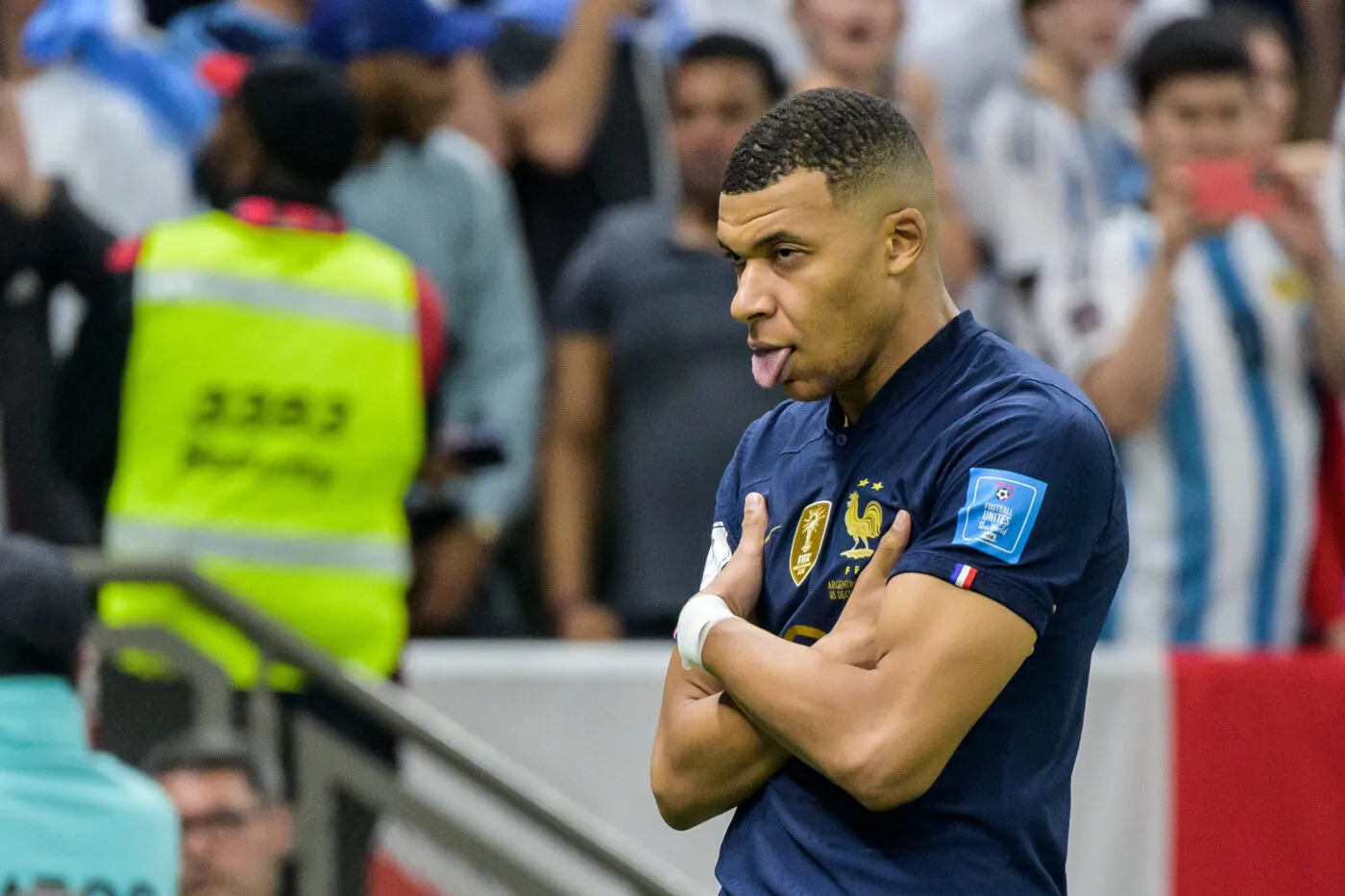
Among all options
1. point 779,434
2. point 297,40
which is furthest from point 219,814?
point 297,40

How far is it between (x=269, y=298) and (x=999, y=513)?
9.95 ft

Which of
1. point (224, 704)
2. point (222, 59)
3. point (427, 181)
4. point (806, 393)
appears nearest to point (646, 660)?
point (224, 704)

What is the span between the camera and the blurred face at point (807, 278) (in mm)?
2615

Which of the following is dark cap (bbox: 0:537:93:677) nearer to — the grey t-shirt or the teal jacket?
the teal jacket

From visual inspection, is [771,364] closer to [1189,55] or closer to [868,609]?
[868,609]

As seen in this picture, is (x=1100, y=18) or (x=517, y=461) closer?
(x=517, y=461)

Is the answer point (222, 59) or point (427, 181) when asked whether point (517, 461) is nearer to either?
point (427, 181)

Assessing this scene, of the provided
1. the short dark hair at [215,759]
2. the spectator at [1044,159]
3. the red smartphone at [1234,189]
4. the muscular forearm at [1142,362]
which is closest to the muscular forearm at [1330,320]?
the red smartphone at [1234,189]

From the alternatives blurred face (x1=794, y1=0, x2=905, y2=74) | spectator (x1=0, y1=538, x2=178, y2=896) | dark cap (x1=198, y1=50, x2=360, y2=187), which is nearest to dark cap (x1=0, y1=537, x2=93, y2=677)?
spectator (x1=0, y1=538, x2=178, y2=896)

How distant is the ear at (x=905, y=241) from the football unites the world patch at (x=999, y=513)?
0.94 ft

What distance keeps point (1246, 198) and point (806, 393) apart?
10.9 feet

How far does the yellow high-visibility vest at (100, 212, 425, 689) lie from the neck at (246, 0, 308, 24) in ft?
4.11

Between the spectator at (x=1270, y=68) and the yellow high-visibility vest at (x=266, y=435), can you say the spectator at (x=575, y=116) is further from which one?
the spectator at (x=1270, y=68)

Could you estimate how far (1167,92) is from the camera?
19.3 feet
